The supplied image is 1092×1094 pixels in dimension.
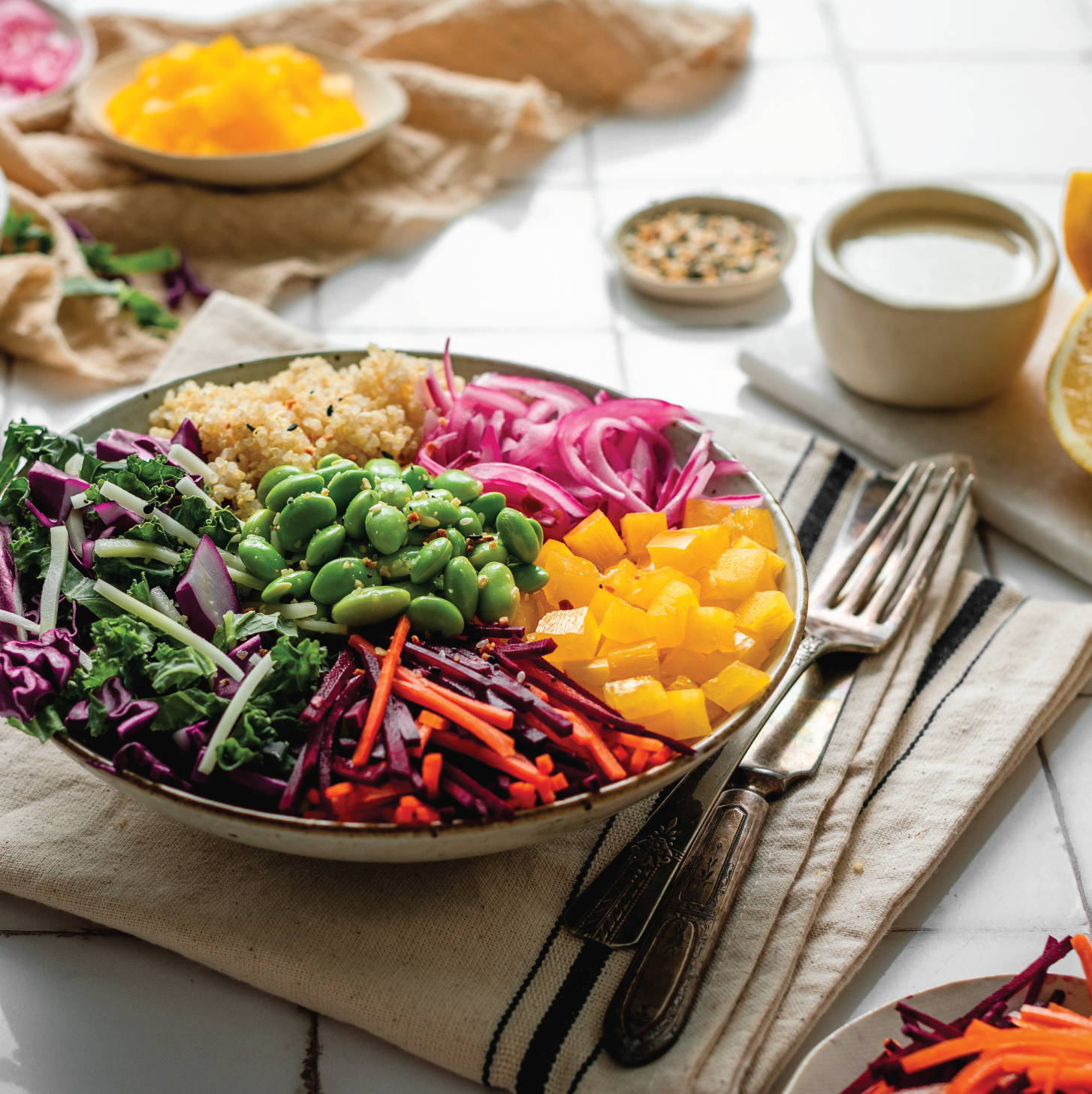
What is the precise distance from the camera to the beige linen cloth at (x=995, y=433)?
298cm

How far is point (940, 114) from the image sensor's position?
4891 mm

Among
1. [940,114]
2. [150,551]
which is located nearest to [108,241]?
[150,551]

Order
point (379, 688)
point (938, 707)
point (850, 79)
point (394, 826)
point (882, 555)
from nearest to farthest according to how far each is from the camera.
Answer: point (394, 826) → point (379, 688) → point (938, 707) → point (882, 555) → point (850, 79)

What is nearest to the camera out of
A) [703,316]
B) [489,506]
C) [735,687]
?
[735,687]

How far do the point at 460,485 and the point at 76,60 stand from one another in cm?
333

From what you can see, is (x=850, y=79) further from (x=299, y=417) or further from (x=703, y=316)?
(x=299, y=417)

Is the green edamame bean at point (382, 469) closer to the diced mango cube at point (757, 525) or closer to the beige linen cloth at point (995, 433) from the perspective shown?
the diced mango cube at point (757, 525)

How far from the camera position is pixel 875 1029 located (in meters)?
1.80

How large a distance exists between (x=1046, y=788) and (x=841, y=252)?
1.62 metres

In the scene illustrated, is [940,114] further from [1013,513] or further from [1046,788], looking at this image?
[1046,788]

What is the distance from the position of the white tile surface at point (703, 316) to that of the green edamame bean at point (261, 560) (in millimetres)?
669

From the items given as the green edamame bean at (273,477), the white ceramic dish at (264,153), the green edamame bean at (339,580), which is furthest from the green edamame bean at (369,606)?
the white ceramic dish at (264,153)

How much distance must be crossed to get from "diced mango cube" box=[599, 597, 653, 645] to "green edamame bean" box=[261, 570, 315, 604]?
51 cm

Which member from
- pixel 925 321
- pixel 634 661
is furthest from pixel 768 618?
pixel 925 321
